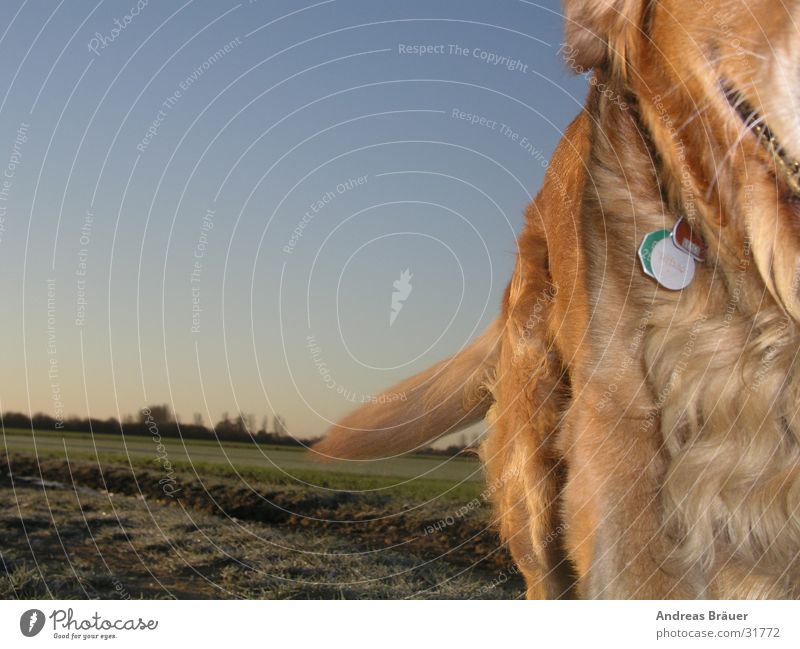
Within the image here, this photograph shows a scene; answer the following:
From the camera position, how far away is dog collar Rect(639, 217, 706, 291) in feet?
8.93

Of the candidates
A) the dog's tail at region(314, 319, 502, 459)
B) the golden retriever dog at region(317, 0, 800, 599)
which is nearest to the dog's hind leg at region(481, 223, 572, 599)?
the dog's tail at region(314, 319, 502, 459)

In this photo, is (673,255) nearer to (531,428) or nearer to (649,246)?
(649,246)

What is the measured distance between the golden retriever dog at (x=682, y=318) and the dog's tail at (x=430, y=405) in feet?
3.15

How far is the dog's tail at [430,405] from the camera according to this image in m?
3.69

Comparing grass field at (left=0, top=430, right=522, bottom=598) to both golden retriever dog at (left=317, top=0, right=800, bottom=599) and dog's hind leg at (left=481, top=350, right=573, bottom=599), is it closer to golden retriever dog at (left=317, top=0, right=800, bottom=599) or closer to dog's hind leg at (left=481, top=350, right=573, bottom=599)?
dog's hind leg at (left=481, top=350, right=573, bottom=599)

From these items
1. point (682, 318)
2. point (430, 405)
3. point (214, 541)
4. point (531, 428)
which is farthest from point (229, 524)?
point (682, 318)

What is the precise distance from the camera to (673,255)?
107 inches

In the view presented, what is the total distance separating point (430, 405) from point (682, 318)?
1.39 m

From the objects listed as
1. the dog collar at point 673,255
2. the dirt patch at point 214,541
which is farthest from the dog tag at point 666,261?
the dirt patch at point 214,541

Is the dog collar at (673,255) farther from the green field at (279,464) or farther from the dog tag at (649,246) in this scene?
the green field at (279,464)
